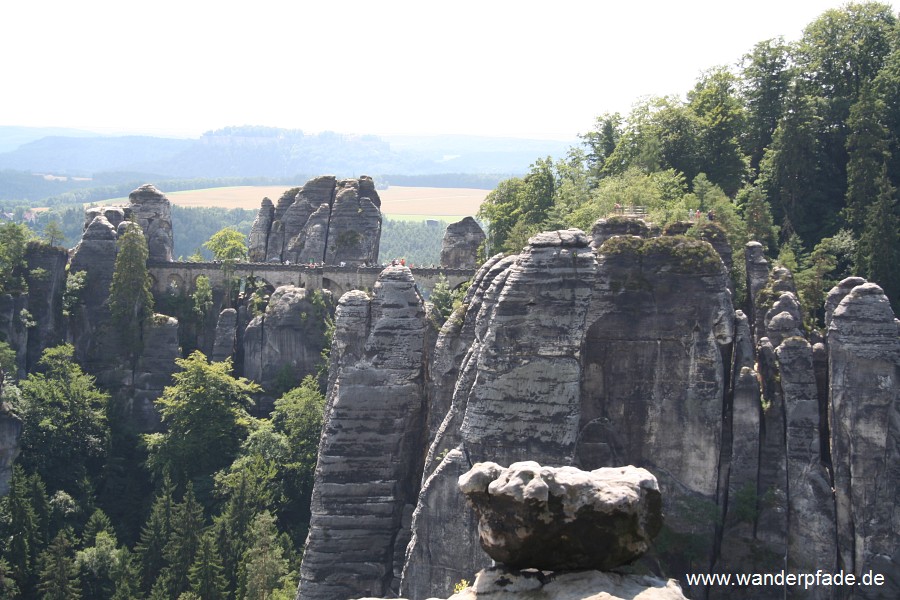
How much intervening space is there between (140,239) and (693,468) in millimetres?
46353

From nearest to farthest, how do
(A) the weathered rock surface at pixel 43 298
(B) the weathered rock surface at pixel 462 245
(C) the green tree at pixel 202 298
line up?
(A) the weathered rock surface at pixel 43 298
(B) the weathered rock surface at pixel 462 245
(C) the green tree at pixel 202 298

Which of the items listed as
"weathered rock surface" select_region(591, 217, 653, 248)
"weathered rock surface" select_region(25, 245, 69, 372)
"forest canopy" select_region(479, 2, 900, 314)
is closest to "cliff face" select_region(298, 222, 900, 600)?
"weathered rock surface" select_region(591, 217, 653, 248)

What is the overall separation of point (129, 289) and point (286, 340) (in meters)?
10.1

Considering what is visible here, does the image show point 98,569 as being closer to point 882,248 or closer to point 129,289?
point 129,289

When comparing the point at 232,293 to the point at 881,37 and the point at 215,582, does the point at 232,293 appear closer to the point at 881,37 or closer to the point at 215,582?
the point at 215,582

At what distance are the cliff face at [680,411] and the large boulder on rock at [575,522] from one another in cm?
2078

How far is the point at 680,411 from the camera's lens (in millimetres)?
46125

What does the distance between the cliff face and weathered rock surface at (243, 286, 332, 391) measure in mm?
32421

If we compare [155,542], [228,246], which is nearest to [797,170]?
[155,542]

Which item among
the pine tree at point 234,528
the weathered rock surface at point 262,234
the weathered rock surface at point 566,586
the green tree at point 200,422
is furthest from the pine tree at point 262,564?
the weathered rock surface at point 566,586

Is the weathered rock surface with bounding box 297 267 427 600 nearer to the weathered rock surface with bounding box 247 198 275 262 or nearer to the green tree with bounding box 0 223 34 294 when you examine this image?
the green tree with bounding box 0 223 34 294

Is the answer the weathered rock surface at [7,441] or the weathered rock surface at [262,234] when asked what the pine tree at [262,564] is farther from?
the weathered rock surface at [262,234]

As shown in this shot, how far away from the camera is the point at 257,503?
64.8 m

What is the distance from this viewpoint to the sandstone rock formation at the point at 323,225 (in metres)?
87.4
